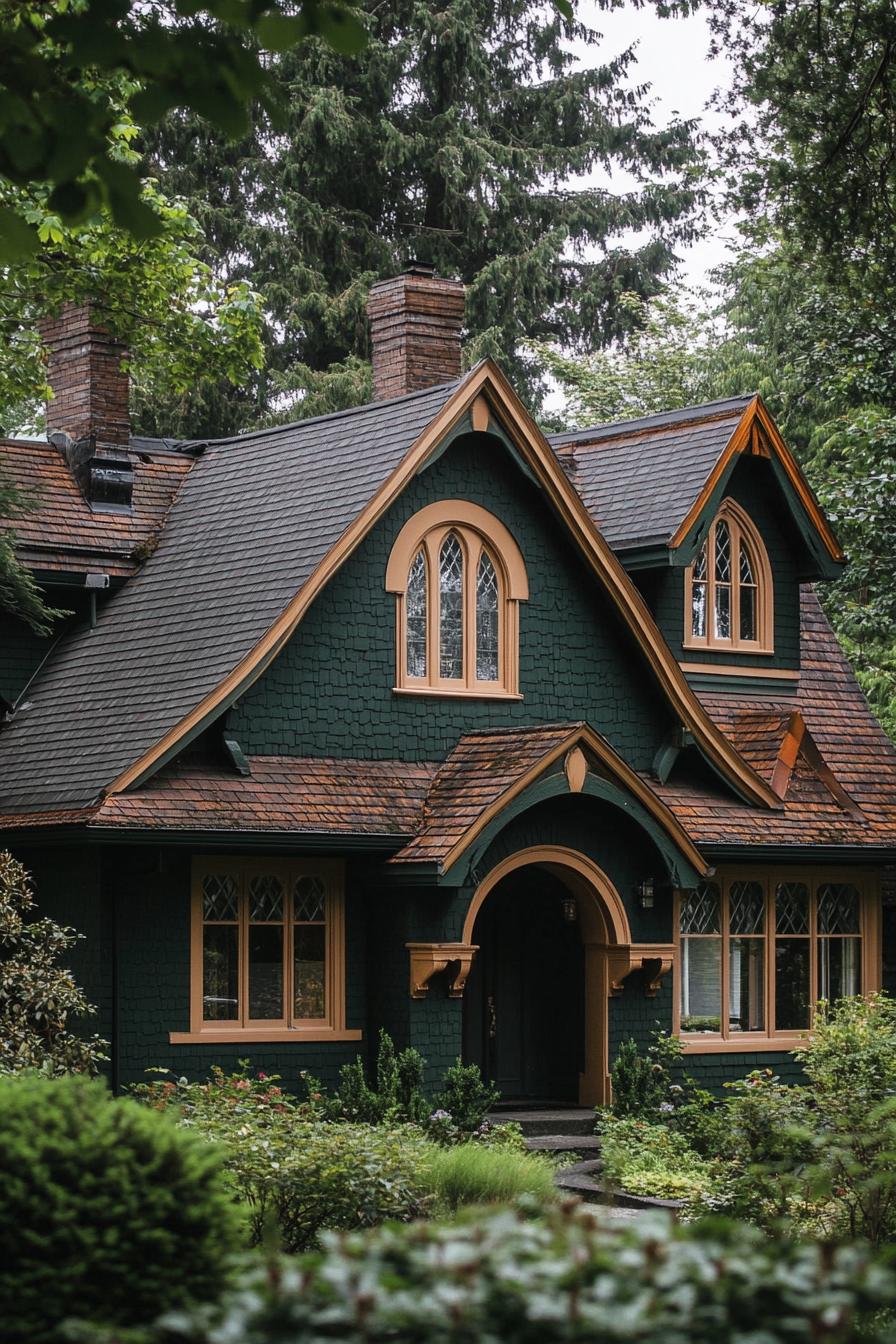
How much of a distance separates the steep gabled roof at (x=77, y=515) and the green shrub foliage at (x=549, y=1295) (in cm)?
1483

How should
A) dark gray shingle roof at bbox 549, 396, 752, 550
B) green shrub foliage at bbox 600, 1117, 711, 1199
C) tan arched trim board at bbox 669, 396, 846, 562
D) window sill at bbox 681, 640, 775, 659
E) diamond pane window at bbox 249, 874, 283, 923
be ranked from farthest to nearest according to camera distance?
window sill at bbox 681, 640, 775, 659 < dark gray shingle roof at bbox 549, 396, 752, 550 < tan arched trim board at bbox 669, 396, 846, 562 < diamond pane window at bbox 249, 874, 283, 923 < green shrub foliage at bbox 600, 1117, 711, 1199

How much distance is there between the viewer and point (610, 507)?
23.4 meters

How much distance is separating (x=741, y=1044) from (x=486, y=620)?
5.00m

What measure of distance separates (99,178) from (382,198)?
3646 centimetres

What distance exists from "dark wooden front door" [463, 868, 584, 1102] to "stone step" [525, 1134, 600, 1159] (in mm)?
1605

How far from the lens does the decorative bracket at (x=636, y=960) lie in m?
19.9

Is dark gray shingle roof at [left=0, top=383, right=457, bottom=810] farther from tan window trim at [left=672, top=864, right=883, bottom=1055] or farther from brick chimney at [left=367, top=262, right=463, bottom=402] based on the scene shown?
tan window trim at [left=672, top=864, right=883, bottom=1055]

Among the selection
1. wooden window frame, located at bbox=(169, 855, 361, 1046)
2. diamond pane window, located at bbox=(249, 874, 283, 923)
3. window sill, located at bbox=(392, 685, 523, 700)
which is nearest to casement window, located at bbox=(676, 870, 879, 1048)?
window sill, located at bbox=(392, 685, 523, 700)

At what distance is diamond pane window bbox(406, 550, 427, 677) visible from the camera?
19922 mm

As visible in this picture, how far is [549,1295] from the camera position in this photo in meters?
5.87

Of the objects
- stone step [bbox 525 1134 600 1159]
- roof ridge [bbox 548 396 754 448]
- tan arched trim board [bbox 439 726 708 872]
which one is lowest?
stone step [bbox 525 1134 600 1159]

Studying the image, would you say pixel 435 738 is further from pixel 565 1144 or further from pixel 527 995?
pixel 565 1144

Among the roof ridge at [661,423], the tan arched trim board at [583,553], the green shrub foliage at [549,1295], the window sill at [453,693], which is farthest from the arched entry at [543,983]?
the green shrub foliage at [549,1295]

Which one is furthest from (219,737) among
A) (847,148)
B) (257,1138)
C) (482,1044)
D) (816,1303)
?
(816,1303)
